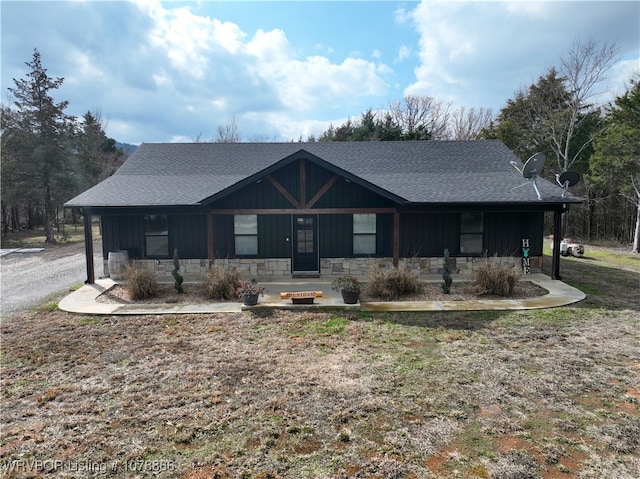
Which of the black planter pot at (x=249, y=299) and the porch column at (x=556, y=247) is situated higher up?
the porch column at (x=556, y=247)

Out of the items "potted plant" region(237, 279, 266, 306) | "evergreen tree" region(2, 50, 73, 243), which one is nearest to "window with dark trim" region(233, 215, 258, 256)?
"potted plant" region(237, 279, 266, 306)

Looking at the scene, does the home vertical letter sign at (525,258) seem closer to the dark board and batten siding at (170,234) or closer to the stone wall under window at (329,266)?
the stone wall under window at (329,266)

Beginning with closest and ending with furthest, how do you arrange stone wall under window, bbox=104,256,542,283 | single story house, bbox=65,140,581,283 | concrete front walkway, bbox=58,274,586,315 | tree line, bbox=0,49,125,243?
concrete front walkway, bbox=58,274,586,315, single story house, bbox=65,140,581,283, stone wall under window, bbox=104,256,542,283, tree line, bbox=0,49,125,243

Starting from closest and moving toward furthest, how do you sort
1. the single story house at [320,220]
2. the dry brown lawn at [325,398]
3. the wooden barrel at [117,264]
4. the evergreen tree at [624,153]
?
the dry brown lawn at [325,398], the single story house at [320,220], the wooden barrel at [117,264], the evergreen tree at [624,153]

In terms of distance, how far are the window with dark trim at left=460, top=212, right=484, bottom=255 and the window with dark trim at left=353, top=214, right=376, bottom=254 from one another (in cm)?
286

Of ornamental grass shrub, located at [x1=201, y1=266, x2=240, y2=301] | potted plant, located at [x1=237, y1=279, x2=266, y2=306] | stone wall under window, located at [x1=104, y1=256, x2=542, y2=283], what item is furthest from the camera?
stone wall under window, located at [x1=104, y1=256, x2=542, y2=283]

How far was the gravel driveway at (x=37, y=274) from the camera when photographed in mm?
10148

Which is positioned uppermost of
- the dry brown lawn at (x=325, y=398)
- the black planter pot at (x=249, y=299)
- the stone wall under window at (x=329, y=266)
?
the stone wall under window at (x=329, y=266)

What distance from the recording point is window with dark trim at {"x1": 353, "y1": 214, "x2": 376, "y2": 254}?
477 inches

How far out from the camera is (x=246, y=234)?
12.2 metres

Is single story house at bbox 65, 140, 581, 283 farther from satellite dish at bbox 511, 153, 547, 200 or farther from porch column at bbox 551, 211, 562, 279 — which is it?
satellite dish at bbox 511, 153, 547, 200

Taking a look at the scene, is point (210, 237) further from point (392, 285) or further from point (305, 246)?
point (392, 285)

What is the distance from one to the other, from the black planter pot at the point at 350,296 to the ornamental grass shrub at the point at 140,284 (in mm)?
5094

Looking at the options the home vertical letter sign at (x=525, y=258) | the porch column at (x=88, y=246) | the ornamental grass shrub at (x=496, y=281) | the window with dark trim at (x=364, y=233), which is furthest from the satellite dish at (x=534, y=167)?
the porch column at (x=88, y=246)
